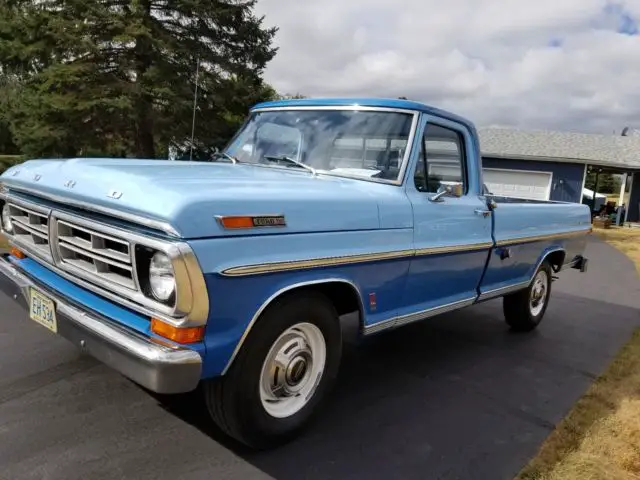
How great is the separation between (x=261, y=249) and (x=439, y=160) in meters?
2.04

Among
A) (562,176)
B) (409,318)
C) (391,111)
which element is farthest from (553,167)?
(409,318)

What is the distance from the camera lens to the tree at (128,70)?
596 inches

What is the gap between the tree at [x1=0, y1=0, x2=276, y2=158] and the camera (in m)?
15.1

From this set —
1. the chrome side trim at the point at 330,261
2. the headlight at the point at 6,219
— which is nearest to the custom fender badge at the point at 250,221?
the chrome side trim at the point at 330,261

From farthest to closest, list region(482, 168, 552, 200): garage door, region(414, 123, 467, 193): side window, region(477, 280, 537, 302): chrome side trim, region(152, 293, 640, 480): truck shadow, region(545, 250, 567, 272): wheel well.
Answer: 1. region(482, 168, 552, 200): garage door
2. region(545, 250, 567, 272): wheel well
3. region(477, 280, 537, 302): chrome side trim
4. region(414, 123, 467, 193): side window
5. region(152, 293, 640, 480): truck shadow

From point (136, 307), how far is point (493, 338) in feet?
13.3

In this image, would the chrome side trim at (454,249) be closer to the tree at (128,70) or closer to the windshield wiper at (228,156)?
the windshield wiper at (228,156)

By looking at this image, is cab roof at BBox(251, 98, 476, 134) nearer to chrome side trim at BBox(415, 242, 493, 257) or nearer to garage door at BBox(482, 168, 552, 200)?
chrome side trim at BBox(415, 242, 493, 257)

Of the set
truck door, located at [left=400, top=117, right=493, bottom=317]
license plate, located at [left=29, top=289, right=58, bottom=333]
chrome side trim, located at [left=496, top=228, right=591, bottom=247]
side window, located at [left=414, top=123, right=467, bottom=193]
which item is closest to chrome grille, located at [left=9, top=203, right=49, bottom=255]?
license plate, located at [left=29, top=289, right=58, bottom=333]

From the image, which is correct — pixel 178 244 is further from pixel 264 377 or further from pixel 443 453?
pixel 443 453

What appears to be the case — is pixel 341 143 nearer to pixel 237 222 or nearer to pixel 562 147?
pixel 237 222

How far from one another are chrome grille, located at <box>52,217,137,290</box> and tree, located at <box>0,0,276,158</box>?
12.8m

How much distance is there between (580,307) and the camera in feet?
23.8

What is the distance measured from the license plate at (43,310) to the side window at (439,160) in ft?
7.82
